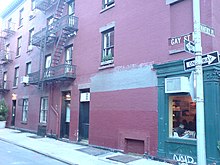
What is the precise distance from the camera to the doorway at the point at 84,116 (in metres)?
15.4

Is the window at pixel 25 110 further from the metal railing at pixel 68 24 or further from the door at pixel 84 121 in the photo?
the door at pixel 84 121

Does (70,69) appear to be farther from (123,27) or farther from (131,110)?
(131,110)

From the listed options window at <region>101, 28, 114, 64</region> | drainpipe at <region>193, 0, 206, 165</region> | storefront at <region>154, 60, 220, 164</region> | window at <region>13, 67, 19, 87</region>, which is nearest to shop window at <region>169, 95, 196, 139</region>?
storefront at <region>154, 60, 220, 164</region>

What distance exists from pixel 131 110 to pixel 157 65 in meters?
2.52

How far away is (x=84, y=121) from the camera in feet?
51.2

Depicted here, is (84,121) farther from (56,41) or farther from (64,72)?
(56,41)

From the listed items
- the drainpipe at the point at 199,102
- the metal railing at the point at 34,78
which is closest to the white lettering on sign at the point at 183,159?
the drainpipe at the point at 199,102

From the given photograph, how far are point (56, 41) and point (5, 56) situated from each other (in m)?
11.3

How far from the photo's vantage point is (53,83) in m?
18.7

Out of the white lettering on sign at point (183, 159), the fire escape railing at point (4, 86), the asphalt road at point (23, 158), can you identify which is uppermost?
the fire escape railing at point (4, 86)

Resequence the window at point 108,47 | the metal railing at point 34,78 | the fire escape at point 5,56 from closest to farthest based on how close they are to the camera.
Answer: the window at point 108,47 < the metal railing at point 34,78 < the fire escape at point 5,56

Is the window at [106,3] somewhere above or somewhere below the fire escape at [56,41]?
Result: above

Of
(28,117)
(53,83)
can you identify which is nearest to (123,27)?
(53,83)

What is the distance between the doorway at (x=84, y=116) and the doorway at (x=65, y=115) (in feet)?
5.67
